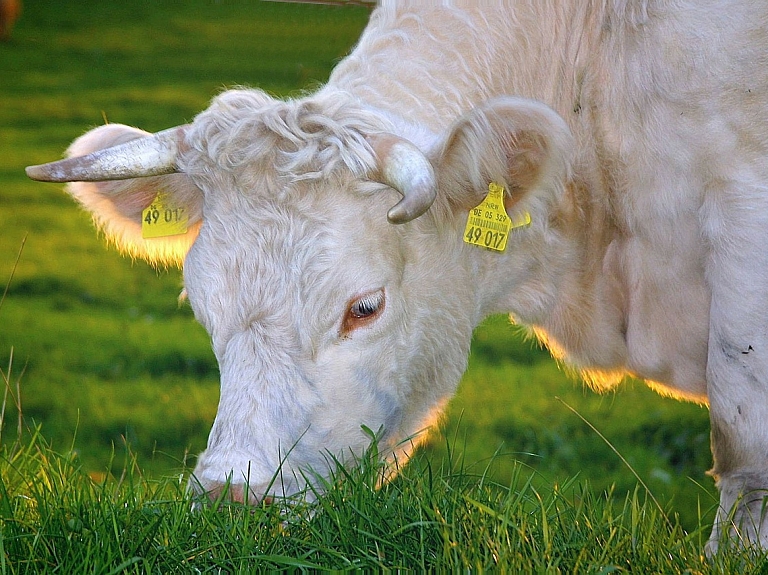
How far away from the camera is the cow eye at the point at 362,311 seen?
3.09 m

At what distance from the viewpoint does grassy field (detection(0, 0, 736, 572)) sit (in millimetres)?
5242

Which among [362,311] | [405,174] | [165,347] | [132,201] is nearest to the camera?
[405,174]

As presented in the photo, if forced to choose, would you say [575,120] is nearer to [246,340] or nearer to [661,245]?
[661,245]

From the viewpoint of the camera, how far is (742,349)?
3215mm

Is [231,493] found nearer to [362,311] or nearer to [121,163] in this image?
[362,311]

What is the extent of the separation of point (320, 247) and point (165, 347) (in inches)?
174

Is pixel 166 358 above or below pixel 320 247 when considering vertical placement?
below

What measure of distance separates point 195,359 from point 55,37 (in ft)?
37.9

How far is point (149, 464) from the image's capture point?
5.46 m

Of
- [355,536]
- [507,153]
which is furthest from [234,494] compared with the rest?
[507,153]

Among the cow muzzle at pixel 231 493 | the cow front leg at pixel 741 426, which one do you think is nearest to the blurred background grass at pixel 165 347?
the cow front leg at pixel 741 426

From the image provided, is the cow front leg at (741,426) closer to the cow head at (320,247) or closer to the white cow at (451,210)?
the white cow at (451,210)

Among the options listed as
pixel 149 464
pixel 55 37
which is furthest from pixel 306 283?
pixel 55 37

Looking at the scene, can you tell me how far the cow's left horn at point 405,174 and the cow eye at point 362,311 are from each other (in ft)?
1.10
